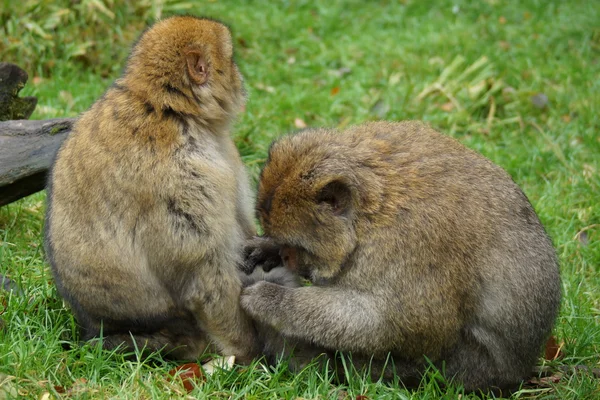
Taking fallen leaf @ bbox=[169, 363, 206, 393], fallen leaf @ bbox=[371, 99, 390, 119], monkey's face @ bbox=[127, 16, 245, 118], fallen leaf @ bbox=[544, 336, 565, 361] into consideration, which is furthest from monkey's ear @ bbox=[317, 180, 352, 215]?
fallen leaf @ bbox=[371, 99, 390, 119]

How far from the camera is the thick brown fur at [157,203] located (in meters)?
3.88

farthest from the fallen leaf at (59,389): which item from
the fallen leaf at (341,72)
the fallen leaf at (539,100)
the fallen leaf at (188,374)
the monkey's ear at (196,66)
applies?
the fallen leaf at (341,72)

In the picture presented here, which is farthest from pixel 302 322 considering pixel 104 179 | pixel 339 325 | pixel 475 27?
pixel 475 27

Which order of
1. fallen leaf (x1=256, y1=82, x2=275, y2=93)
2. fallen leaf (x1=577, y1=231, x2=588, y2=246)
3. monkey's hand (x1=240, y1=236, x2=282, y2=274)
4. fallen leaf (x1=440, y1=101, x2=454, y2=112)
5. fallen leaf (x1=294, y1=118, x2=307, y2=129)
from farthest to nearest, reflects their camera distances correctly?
fallen leaf (x1=256, y1=82, x2=275, y2=93), fallen leaf (x1=440, y1=101, x2=454, y2=112), fallen leaf (x1=294, y1=118, x2=307, y2=129), fallen leaf (x1=577, y1=231, x2=588, y2=246), monkey's hand (x1=240, y1=236, x2=282, y2=274)

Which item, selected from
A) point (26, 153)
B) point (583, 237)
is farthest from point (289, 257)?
point (583, 237)

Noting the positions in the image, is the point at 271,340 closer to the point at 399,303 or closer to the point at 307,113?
the point at 399,303

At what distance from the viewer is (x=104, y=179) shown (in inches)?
154

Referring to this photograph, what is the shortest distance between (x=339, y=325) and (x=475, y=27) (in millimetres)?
7191

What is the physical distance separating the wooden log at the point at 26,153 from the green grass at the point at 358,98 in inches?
15.8

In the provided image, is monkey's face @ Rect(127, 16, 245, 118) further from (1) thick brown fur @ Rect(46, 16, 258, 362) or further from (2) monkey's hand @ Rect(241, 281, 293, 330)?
(2) monkey's hand @ Rect(241, 281, 293, 330)

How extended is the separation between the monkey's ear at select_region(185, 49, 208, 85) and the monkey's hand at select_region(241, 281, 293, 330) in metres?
1.07

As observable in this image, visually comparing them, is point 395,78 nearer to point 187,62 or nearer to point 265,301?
point 187,62

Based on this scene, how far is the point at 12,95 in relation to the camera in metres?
5.61

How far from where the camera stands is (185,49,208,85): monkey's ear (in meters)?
3.98
